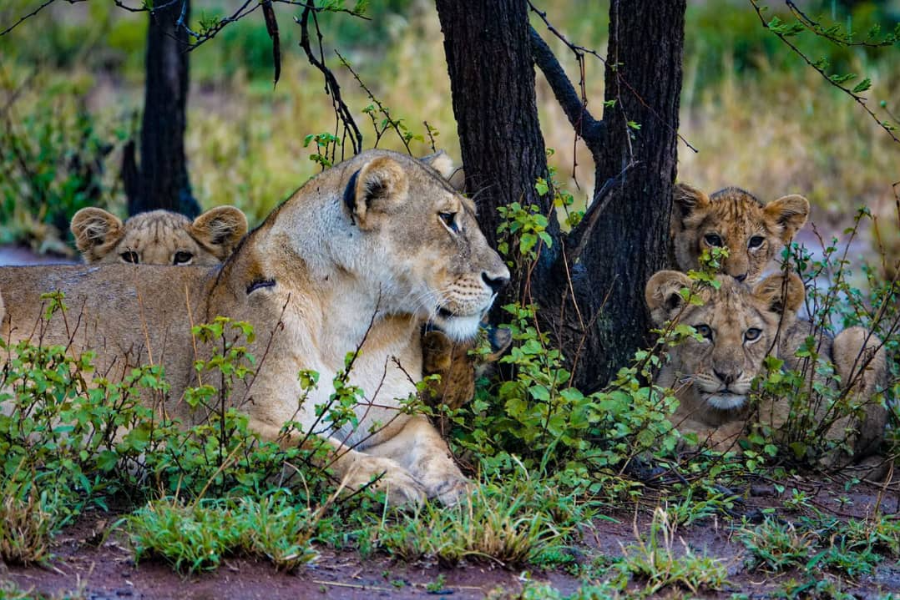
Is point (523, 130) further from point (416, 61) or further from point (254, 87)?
point (254, 87)

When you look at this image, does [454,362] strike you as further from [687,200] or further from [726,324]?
[687,200]

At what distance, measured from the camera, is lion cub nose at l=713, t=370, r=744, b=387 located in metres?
5.57

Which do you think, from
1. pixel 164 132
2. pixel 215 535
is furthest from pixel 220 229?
pixel 215 535

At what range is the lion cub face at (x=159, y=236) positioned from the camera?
6.58 meters

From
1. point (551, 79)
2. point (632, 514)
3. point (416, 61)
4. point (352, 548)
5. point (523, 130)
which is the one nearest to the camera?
point (352, 548)

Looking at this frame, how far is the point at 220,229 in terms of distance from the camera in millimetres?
6727

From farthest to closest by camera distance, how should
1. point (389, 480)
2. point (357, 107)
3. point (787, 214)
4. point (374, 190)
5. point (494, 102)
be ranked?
point (357, 107)
point (787, 214)
point (494, 102)
point (374, 190)
point (389, 480)

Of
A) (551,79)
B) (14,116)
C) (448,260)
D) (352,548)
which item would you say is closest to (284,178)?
(14,116)

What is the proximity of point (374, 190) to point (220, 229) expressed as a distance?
2.32m

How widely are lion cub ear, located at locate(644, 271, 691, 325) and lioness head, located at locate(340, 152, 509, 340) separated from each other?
1.10m

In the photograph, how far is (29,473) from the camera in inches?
156

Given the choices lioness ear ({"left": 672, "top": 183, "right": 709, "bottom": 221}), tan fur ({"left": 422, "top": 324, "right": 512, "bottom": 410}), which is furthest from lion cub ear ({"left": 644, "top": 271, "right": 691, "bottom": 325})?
lioness ear ({"left": 672, "top": 183, "right": 709, "bottom": 221})

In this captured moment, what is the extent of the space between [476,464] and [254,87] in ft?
36.4

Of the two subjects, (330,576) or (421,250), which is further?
(421,250)
